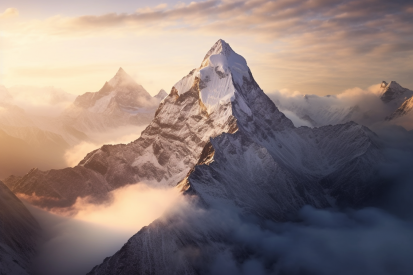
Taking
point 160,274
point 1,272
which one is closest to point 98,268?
point 160,274

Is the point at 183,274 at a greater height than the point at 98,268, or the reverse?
the point at 98,268

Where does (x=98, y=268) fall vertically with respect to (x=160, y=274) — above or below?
above

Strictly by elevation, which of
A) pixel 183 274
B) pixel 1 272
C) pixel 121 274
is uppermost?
pixel 1 272

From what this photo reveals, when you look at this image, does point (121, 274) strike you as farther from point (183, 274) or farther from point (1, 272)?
point (1, 272)

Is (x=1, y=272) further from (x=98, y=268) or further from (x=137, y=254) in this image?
(x=137, y=254)

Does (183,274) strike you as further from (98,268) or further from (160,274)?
(98,268)

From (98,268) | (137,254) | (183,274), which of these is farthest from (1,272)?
(183,274)

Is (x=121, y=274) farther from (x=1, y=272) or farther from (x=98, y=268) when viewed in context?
(x=1, y=272)

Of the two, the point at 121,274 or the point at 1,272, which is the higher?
the point at 1,272
